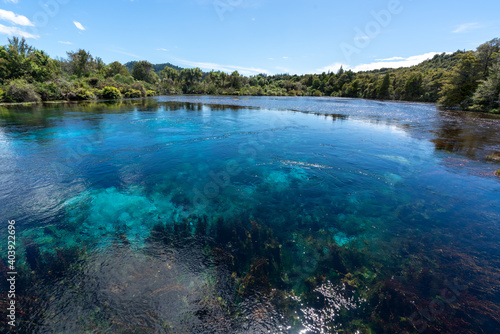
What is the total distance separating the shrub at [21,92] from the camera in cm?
3544

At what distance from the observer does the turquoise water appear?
12.8 ft

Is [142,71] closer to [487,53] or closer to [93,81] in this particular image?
[93,81]

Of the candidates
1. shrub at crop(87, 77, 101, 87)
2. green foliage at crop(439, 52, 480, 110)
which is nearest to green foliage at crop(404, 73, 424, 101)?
green foliage at crop(439, 52, 480, 110)

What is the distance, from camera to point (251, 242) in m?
5.82

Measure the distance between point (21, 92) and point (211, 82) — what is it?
8817 centimetres

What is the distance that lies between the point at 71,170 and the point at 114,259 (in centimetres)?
→ 796

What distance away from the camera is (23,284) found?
441 centimetres

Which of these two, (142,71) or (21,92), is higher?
(142,71)

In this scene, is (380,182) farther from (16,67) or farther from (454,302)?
(16,67)

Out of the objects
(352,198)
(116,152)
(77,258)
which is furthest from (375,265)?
(116,152)

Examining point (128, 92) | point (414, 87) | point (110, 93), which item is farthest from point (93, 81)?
point (414, 87)

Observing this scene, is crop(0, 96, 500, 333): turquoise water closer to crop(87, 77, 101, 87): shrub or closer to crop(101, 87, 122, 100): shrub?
crop(101, 87, 122, 100): shrub

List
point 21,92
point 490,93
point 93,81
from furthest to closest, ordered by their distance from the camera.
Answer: point 93,81
point 21,92
point 490,93

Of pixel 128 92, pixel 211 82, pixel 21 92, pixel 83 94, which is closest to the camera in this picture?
pixel 21 92
